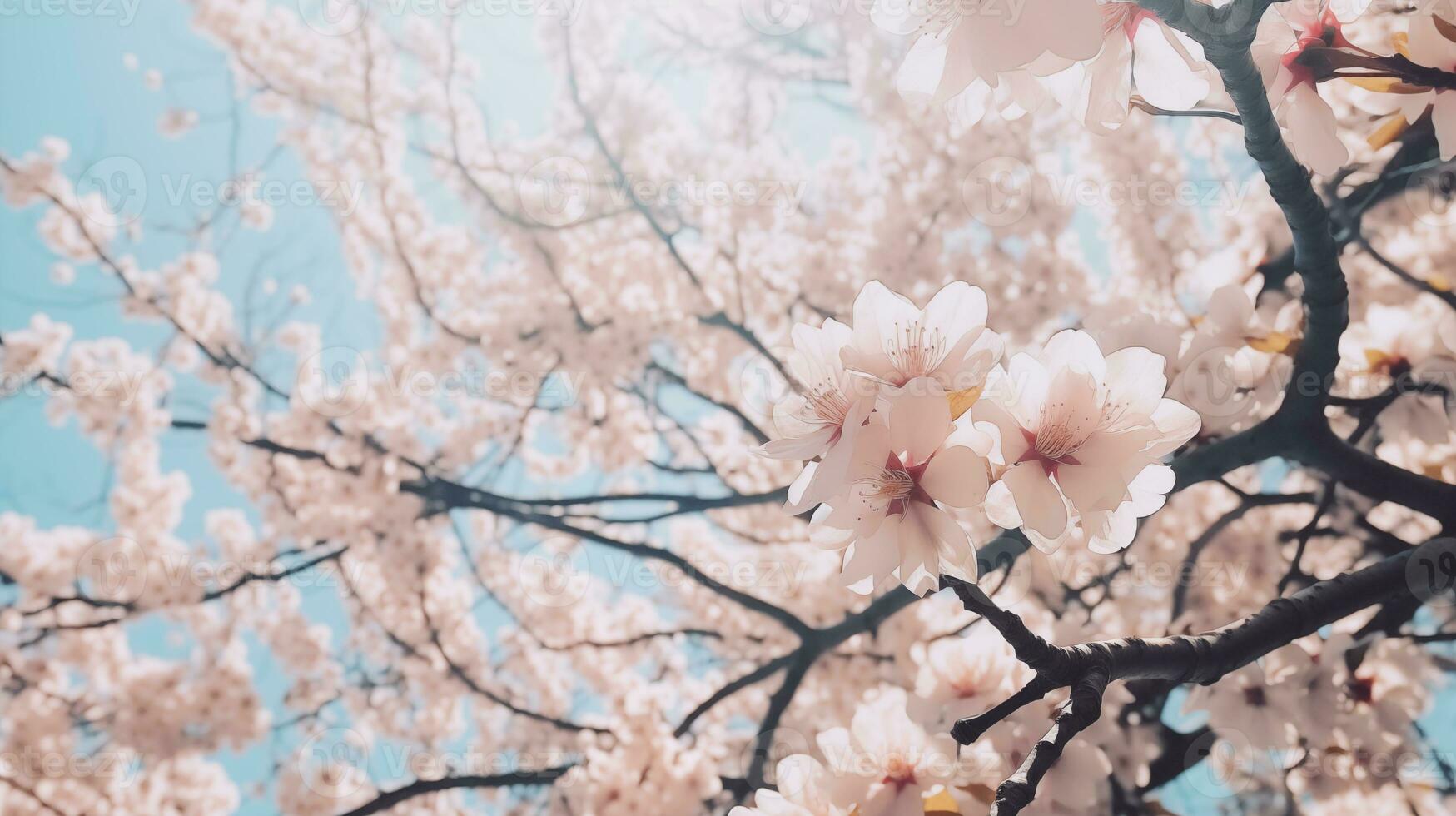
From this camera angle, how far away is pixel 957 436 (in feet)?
2.45

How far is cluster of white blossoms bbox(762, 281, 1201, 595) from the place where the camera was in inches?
27.1

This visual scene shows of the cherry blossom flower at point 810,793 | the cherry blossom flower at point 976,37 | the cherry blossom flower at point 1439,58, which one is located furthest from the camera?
the cherry blossom flower at point 810,793

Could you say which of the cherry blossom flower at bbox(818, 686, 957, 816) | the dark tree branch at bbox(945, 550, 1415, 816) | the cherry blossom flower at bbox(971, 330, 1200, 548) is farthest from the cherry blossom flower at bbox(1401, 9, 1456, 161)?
the cherry blossom flower at bbox(818, 686, 957, 816)

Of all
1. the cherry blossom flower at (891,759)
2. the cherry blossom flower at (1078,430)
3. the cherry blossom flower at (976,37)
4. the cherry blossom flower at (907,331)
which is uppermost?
the cherry blossom flower at (976,37)

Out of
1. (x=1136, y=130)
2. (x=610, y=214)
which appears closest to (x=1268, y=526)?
(x=1136, y=130)

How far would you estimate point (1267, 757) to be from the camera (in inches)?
72.9

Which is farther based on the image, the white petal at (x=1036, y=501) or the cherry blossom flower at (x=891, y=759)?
the cherry blossom flower at (x=891, y=759)

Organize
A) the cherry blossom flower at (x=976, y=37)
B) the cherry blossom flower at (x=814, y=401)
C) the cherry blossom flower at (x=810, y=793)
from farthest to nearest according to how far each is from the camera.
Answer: the cherry blossom flower at (x=810, y=793)
the cherry blossom flower at (x=814, y=401)
the cherry blossom flower at (x=976, y=37)

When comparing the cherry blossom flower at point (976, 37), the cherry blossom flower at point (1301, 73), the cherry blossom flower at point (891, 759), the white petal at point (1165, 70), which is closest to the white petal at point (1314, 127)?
the cherry blossom flower at point (1301, 73)

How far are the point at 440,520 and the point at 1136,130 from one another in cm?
445

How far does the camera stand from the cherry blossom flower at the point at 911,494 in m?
0.68

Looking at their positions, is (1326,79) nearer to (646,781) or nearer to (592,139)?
(646,781)

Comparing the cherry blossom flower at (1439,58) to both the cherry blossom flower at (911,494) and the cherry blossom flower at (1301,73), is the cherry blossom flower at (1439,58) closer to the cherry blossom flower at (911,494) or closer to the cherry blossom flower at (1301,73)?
the cherry blossom flower at (1301,73)

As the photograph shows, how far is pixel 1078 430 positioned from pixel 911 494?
7.4 inches
